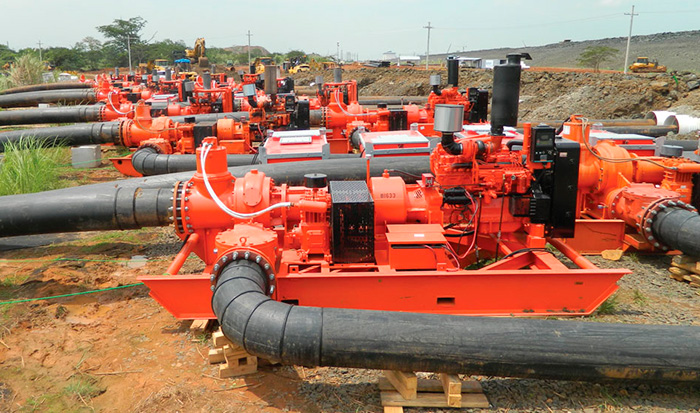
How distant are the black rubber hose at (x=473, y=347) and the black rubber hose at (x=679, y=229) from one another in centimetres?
A: 247

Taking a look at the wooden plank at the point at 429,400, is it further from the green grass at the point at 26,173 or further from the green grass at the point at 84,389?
the green grass at the point at 26,173

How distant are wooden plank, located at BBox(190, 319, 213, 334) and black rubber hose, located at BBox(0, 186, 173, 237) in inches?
46.4

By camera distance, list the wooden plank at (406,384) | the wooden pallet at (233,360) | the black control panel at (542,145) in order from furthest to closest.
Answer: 1. the black control panel at (542,145)
2. the wooden pallet at (233,360)
3. the wooden plank at (406,384)

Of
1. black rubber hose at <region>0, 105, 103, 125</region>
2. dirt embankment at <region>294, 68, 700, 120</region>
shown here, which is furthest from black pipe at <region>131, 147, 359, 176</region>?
dirt embankment at <region>294, 68, 700, 120</region>

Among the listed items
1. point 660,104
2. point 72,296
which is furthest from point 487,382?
point 660,104

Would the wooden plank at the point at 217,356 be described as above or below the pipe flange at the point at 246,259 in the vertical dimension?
below

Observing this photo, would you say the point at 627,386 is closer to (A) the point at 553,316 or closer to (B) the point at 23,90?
(A) the point at 553,316

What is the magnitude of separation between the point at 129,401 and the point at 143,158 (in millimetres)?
6548

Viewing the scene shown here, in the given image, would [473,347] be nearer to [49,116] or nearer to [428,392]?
[428,392]

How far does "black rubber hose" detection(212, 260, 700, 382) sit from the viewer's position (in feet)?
10.4

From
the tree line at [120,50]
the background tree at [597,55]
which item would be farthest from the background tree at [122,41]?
the background tree at [597,55]

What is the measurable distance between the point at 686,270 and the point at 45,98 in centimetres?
2348

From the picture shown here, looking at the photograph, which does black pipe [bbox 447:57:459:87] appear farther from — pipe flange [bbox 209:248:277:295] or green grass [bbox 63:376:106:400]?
green grass [bbox 63:376:106:400]

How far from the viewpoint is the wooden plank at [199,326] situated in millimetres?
4562
